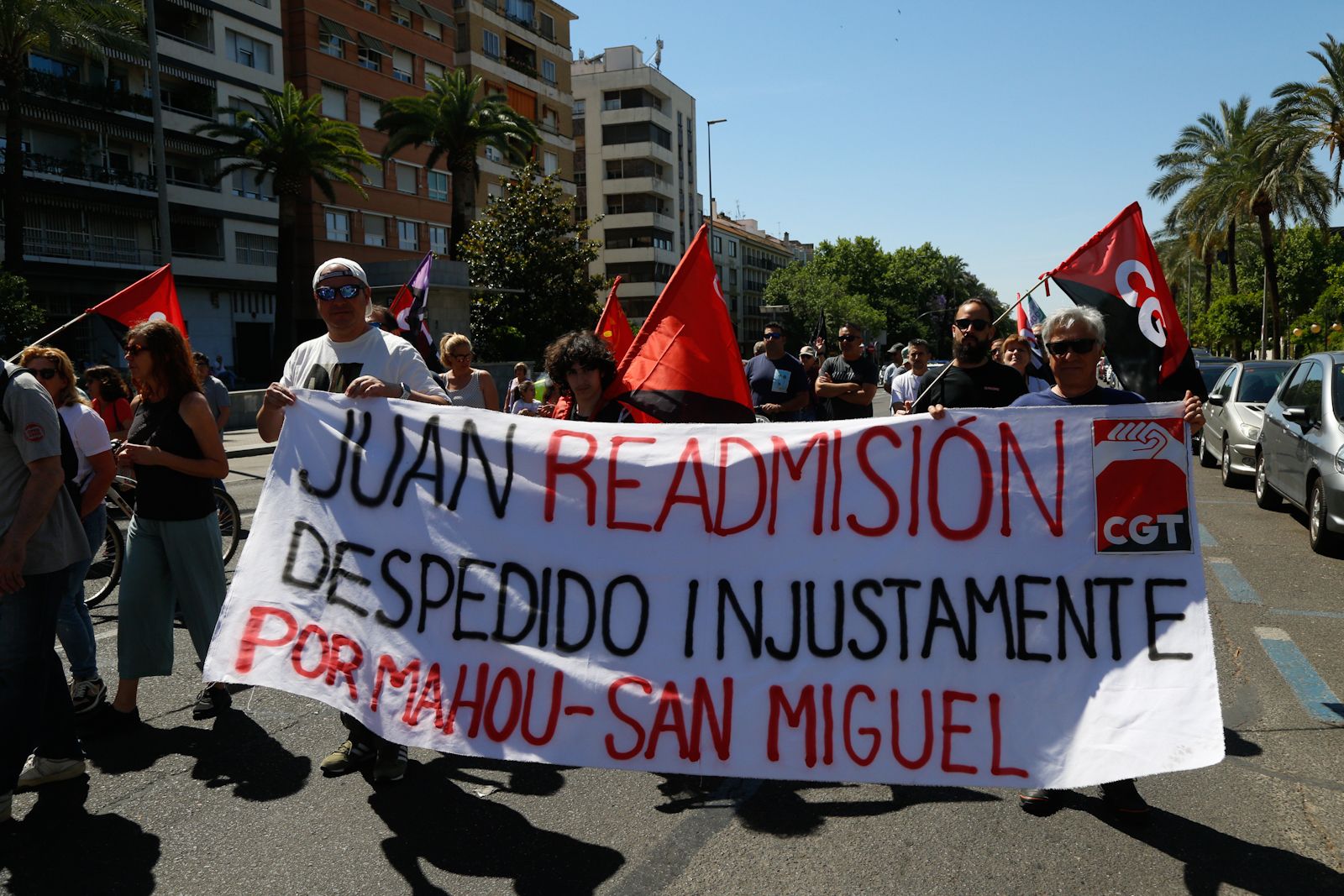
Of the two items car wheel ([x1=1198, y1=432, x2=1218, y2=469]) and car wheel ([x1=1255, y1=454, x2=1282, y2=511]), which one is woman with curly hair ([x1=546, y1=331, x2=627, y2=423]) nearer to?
car wheel ([x1=1255, y1=454, x2=1282, y2=511])

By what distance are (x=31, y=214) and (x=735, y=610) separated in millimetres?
40343

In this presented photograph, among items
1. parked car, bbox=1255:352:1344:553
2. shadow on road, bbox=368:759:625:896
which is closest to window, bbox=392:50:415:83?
parked car, bbox=1255:352:1344:553

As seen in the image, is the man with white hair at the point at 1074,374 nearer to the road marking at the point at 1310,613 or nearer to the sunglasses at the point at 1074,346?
the sunglasses at the point at 1074,346

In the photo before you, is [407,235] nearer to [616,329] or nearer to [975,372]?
[616,329]

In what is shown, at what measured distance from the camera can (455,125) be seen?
41969 mm

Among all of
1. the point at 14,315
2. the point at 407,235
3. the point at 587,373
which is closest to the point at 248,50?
the point at 407,235

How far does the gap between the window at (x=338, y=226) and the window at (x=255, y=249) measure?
2247 millimetres

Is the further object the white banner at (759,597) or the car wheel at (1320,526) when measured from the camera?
the car wheel at (1320,526)

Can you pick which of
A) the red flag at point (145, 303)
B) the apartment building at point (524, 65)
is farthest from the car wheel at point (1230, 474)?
the apartment building at point (524, 65)

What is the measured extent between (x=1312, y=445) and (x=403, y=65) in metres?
48.1

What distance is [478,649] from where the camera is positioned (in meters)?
3.76

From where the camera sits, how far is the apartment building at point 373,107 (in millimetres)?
44781

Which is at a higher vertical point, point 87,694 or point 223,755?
point 87,694

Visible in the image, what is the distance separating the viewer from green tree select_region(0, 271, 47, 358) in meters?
25.6
